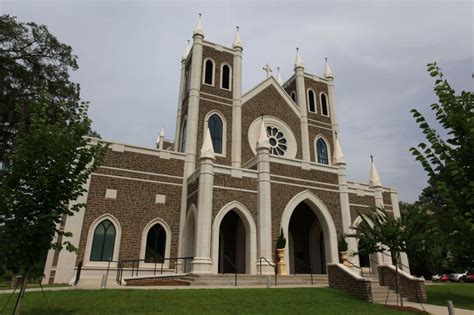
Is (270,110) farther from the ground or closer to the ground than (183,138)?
farther from the ground

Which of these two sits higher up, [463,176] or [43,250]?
[463,176]

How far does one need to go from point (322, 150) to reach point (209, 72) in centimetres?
1115

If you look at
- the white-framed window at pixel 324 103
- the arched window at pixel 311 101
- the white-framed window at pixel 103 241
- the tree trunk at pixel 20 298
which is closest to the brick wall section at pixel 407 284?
the tree trunk at pixel 20 298

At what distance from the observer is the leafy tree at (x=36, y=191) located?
693 cm

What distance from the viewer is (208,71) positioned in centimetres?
2495

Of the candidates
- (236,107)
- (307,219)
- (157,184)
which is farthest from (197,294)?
(236,107)

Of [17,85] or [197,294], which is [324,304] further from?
[17,85]

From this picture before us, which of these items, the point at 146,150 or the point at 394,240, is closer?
the point at 394,240

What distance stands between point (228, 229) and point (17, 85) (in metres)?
15.3

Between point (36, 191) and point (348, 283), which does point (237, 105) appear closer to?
point (348, 283)

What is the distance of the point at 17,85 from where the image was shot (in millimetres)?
19375

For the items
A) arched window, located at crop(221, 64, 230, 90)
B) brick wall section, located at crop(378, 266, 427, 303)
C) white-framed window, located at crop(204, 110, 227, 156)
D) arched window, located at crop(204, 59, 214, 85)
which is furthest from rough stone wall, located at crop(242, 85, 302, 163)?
brick wall section, located at crop(378, 266, 427, 303)

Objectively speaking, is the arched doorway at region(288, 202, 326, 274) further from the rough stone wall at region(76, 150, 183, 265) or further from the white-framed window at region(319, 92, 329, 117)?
the white-framed window at region(319, 92, 329, 117)

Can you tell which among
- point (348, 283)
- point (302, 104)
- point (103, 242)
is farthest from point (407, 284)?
point (302, 104)
